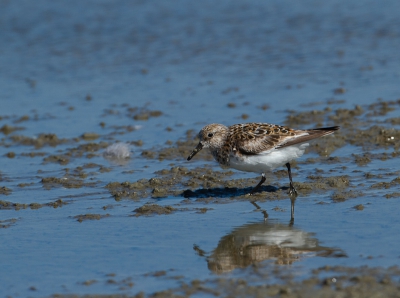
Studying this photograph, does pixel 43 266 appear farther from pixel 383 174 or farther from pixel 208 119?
pixel 208 119

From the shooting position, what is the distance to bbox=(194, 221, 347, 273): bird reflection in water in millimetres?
6902

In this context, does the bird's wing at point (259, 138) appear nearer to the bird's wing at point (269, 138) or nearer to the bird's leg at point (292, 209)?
the bird's wing at point (269, 138)

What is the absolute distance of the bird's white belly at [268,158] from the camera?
9078 mm

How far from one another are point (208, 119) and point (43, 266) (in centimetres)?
655

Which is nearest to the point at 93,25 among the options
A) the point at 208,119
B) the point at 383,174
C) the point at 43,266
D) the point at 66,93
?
the point at 66,93

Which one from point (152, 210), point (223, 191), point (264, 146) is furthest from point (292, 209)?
→ point (152, 210)

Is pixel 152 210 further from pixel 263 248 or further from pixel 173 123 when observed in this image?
pixel 173 123

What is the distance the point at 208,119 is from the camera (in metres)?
13.1

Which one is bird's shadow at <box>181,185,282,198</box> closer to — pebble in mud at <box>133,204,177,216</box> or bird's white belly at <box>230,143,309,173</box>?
bird's white belly at <box>230,143,309,173</box>

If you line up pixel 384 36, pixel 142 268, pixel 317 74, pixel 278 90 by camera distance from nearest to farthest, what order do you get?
pixel 142 268, pixel 278 90, pixel 317 74, pixel 384 36

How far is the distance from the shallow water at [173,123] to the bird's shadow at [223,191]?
0.06 meters

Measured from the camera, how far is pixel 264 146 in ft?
29.7

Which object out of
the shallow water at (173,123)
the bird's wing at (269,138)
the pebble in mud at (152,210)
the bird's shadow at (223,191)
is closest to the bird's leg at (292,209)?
the shallow water at (173,123)

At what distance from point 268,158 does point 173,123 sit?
434cm
